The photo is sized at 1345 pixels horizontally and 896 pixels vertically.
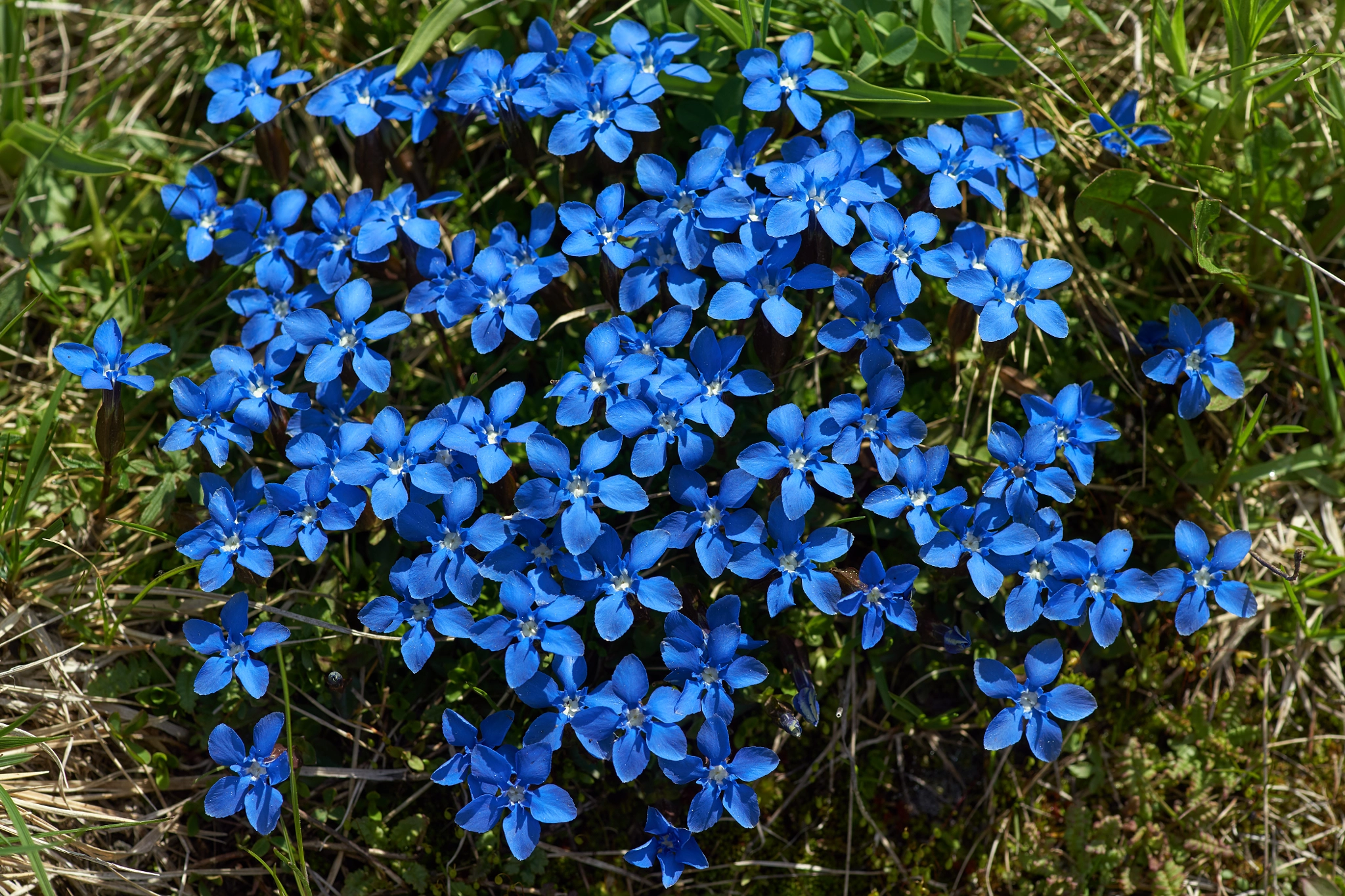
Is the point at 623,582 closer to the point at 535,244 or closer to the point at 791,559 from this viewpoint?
the point at 791,559

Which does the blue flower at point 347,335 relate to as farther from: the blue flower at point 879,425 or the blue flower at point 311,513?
the blue flower at point 879,425

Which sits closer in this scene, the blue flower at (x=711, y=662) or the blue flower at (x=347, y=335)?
the blue flower at (x=711, y=662)

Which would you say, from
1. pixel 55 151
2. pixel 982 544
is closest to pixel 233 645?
pixel 55 151

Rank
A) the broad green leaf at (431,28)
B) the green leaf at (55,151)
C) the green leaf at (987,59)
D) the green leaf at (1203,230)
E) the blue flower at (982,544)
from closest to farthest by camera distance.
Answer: the blue flower at (982,544)
the green leaf at (1203,230)
the broad green leaf at (431,28)
the green leaf at (987,59)
the green leaf at (55,151)

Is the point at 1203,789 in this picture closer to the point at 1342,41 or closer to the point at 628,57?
the point at 1342,41

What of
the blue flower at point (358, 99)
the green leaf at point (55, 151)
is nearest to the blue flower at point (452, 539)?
the blue flower at point (358, 99)

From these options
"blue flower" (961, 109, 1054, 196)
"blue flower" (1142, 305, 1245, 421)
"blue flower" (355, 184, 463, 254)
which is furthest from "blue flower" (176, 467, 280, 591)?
"blue flower" (1142, 305, 1245, 421)
